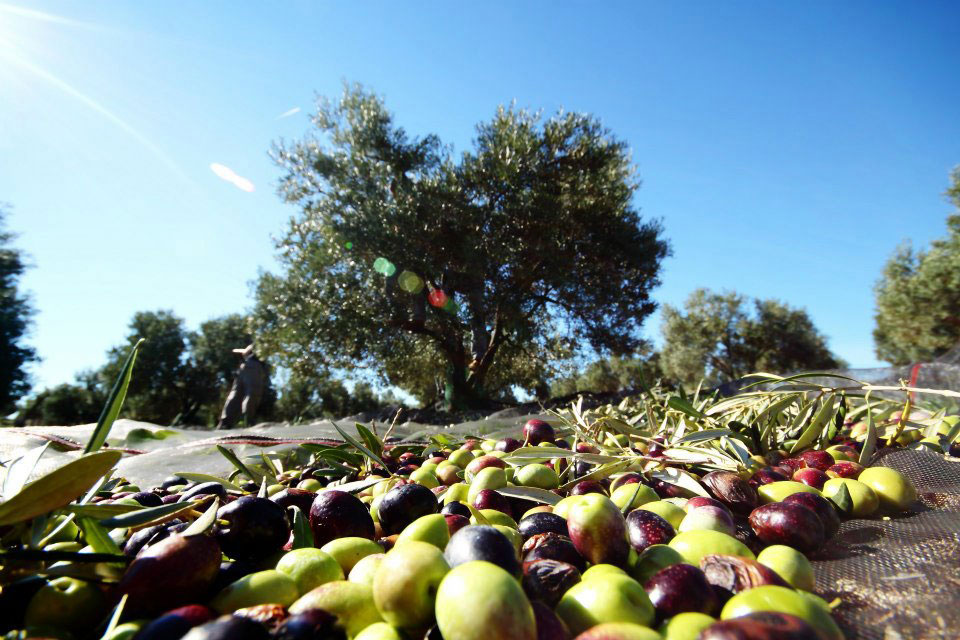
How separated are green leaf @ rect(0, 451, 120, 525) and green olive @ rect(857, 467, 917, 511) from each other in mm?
1986

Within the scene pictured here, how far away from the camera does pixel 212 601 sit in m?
0.93

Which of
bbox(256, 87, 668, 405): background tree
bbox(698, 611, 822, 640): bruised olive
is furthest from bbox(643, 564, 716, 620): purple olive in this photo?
bbox(256, 87, 668, 405): background tree

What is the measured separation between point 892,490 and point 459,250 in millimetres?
14113

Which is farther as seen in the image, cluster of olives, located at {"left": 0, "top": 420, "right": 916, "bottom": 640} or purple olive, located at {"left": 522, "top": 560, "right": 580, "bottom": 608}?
purple olive, located at {"left": 522, "top": 560, "right": 580, "bottom": 608}

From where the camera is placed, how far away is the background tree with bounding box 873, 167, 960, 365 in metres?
19.4

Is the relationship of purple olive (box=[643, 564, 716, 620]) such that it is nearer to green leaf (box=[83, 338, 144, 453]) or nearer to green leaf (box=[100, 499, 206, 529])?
green leaf (box=[100, 499, 206, 529])

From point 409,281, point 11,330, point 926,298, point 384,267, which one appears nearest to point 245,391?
point 384,267

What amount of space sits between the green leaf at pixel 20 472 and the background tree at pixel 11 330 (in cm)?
3196

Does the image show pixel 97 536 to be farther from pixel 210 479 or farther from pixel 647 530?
pixel 647 530

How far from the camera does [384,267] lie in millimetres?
14523

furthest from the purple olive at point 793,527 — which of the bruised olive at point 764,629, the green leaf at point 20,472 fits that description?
the green leaf at point 20,472

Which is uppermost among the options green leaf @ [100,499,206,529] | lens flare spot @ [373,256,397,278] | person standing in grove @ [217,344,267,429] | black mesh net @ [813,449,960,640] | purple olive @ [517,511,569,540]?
lens flare spot @ [373,256,397,278]

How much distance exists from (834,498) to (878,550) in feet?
0.99

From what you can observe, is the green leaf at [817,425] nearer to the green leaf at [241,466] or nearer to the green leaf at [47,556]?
the green leaf at [241,466]
